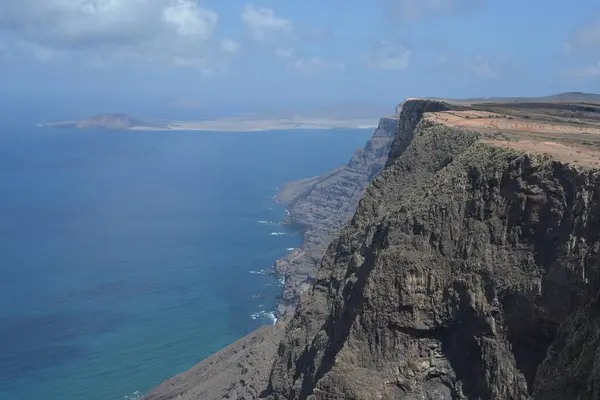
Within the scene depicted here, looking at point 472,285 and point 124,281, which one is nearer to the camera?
point 472,285

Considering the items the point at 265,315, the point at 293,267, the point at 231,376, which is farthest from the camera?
the point at 293,267

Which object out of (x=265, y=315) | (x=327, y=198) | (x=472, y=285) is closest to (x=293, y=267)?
(x=265, y=315)

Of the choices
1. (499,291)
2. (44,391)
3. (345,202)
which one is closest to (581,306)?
(499,291)

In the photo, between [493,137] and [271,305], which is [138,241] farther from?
[493,137]

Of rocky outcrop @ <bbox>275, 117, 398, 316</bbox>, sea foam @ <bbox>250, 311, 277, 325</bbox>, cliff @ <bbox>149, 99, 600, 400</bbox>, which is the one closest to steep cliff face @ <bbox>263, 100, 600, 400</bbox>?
cliff @ <bbox>149, 99, 600, 400</bbox>

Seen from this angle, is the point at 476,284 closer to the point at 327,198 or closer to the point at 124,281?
the point at 124,281

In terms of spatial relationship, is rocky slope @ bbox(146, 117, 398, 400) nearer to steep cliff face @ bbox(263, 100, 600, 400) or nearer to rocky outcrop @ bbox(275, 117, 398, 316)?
rocky outcrop @ bbox(275, 117, 398, 316)
